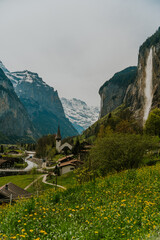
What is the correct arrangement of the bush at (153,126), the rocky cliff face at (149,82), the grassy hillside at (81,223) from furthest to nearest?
the rocky cliff face at (149,82), the bush at (153,126), the grassy hillside at (81,223)

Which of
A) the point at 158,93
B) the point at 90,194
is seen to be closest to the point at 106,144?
the point at 90,194

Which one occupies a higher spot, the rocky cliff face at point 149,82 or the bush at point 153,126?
the rocky cliff face at point 149,82

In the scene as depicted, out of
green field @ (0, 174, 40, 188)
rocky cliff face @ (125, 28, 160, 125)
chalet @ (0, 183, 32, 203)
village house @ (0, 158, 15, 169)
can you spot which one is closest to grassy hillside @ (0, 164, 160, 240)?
chalet @ (0, 183, 32, 203)

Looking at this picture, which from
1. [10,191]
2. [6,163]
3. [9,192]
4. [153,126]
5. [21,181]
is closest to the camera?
[9,192]

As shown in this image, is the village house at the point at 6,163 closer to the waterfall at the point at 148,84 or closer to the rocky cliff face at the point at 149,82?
the rocky cliff face at the point at 149,82

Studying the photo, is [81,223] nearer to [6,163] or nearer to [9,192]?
[9,192]

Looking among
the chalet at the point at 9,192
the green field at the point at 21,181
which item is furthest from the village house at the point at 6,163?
the chalet at the point at 9,192

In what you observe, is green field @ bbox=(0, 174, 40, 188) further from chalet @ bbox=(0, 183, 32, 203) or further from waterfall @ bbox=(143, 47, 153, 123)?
waterfall @ bbox=(143, 47, 153, 123)

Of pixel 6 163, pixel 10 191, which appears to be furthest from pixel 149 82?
pixel 10 191

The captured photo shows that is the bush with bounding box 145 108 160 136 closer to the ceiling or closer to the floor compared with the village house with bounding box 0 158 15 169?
closer to the ceiling

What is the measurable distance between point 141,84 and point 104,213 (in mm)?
148764

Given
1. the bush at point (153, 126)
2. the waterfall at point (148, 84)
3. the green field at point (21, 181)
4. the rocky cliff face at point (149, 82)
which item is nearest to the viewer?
the green field at point (21, 181)

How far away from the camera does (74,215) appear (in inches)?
343

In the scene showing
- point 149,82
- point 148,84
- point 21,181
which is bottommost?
point 21,181
